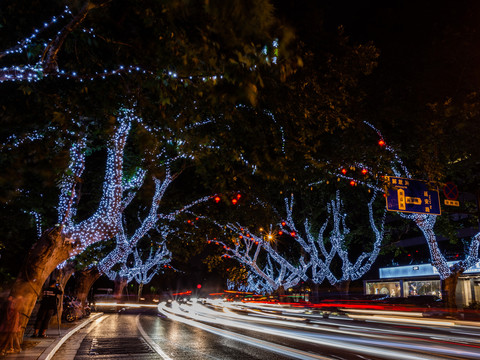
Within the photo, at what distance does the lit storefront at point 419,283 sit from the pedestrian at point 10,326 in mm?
32196

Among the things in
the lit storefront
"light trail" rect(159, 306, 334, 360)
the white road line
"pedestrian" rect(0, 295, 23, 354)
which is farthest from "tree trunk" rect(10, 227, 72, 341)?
the lit storefront

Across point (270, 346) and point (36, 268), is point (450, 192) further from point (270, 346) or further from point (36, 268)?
point (36, 268)

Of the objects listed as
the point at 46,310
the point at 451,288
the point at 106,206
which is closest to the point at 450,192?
the point at 451,288

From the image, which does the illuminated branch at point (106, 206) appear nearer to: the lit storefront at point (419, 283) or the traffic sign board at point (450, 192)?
the traffic sign board at point (450, 192)

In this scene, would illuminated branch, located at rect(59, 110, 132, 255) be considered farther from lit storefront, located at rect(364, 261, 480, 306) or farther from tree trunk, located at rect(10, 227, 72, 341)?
lit storefront, located at rect(364, 261, 480, 306)

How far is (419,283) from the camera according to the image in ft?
131

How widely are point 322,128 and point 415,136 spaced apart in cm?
569

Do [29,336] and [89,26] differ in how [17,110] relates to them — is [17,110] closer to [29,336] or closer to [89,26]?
[89,26]

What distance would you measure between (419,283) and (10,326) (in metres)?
39.0

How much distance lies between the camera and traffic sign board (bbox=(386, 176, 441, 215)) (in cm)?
1395

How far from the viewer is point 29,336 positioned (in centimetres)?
1273

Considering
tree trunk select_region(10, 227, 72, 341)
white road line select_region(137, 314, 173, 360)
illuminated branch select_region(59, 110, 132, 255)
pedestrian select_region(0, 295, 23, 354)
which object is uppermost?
illuminated branch select_region(59, 110, 132, 255)

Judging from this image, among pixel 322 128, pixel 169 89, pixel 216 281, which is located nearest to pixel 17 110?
Result: pixel 169 89

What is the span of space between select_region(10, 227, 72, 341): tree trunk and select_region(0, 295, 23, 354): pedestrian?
0.13 meters
